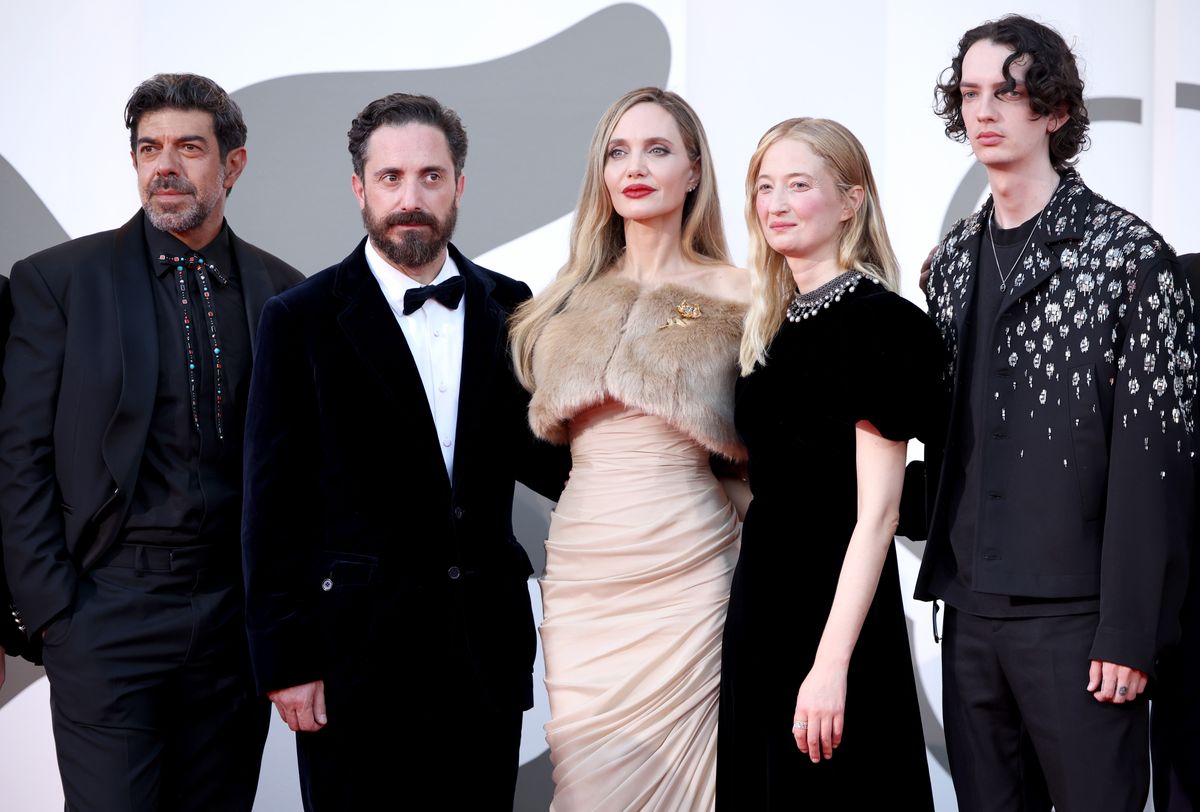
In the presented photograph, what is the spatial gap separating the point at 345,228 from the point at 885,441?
2438 millimetres

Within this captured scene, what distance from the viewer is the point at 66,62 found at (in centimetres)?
419

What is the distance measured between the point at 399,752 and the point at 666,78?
2.47m

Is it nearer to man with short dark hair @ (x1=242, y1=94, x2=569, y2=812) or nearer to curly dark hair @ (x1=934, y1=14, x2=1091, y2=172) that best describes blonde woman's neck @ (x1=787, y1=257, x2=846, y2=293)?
curly dark hair @ (x1=934, y1=14, x2=1091, y2=172)

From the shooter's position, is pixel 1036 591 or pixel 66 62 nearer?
pixel 1036 591

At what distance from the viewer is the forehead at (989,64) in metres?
2.48

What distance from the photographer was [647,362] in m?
2.82

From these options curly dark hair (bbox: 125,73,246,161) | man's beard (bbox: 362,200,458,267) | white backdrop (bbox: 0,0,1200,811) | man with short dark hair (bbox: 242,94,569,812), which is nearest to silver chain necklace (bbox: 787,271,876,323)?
man with short dark hair (bbox: 242,94,569,812)

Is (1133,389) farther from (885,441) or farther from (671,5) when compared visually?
(671,5)

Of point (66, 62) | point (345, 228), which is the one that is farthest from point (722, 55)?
point (66, 62)

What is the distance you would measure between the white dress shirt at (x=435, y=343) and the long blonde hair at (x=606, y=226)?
0.15 meters

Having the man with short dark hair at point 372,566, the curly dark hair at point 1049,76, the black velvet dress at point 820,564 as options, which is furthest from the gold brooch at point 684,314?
the curly dark hair at point 1049,76

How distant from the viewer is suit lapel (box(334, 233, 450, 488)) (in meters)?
2.80

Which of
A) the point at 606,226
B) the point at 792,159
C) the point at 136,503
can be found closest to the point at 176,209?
the point at 136,503

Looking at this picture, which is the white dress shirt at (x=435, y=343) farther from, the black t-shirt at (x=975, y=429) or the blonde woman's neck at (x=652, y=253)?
the black t-shirt at (x=975, y=429)
